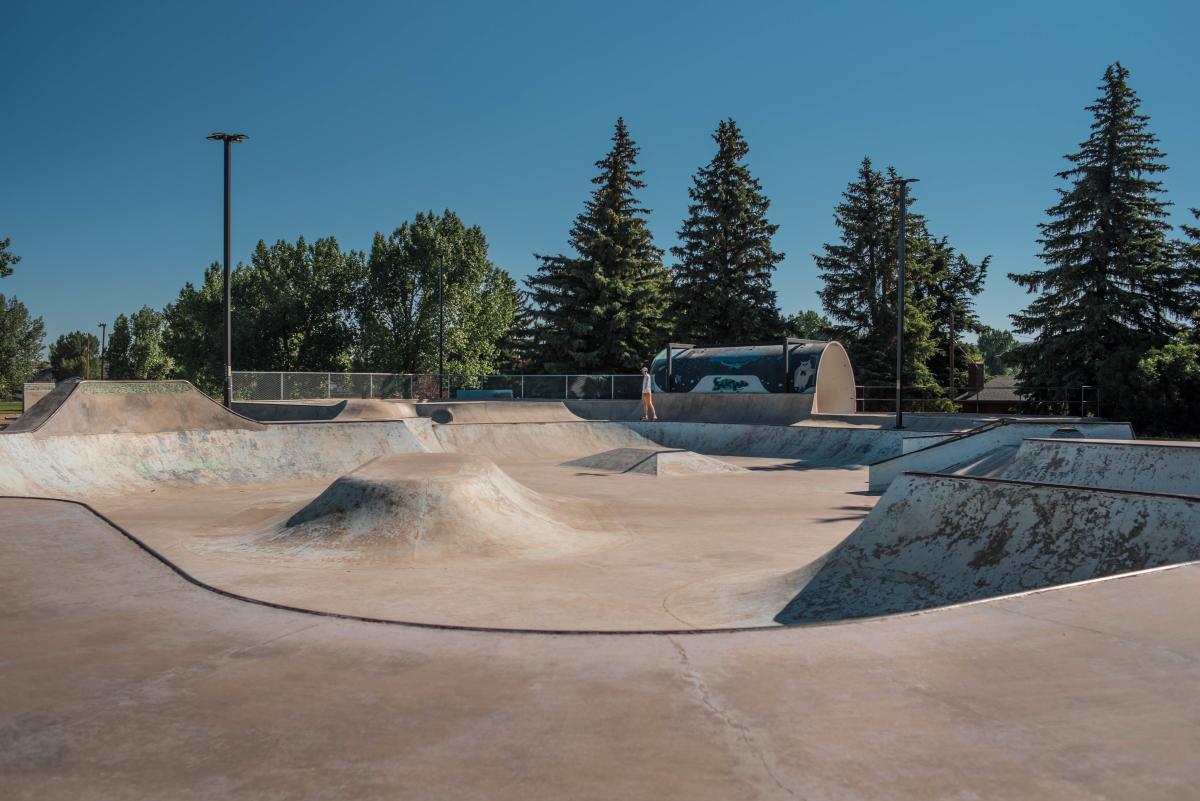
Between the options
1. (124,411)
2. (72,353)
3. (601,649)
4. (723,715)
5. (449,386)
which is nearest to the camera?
(723,715)

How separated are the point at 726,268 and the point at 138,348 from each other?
243 ft

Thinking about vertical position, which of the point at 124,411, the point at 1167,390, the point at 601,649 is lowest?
the point at 601,649

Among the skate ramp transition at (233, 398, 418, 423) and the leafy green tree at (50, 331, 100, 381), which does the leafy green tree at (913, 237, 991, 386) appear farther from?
the leafy green tree at (50, 331, 100, 381)

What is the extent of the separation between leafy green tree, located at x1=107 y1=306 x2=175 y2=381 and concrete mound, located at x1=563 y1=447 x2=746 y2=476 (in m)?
82.8

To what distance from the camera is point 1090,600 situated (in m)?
4.57

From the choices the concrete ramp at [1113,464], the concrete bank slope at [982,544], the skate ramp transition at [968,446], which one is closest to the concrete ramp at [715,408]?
the skate ramp transition at [968,446]

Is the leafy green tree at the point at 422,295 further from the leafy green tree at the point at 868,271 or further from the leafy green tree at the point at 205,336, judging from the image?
the leafy green tree at the point at 868,271

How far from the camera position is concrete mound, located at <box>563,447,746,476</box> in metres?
18.0

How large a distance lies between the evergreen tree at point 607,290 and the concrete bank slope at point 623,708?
40433mm

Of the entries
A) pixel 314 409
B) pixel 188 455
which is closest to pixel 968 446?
pixel 188 455

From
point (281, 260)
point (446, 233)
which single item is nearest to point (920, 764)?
point (446, 233)

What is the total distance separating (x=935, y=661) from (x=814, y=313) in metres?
117

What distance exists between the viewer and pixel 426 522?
936cm

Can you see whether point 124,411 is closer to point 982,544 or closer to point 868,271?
point 982,544
